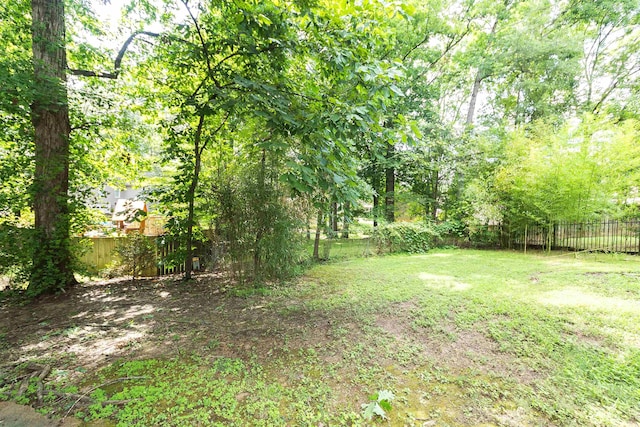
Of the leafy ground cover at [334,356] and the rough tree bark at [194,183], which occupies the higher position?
the rough tree bark at [194,183]

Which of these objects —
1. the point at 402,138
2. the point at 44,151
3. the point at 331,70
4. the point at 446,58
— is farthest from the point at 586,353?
the point at 446,58

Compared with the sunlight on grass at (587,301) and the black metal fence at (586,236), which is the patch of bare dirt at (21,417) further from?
the black metal fence at (586,236)

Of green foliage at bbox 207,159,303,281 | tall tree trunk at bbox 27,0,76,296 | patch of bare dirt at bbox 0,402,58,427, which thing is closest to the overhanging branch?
tall tree trunk at bbox 27,0,76,296

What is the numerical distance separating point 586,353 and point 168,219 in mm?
5777

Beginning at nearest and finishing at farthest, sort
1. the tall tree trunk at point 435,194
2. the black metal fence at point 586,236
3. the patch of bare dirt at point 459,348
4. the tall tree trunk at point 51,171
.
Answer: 1. the patch of bare dirt at point 459,348
2. the tall tree trunk at point 51,171
3. the black metal fence at point 586,236
4. the tall tree trunk at point 435,194

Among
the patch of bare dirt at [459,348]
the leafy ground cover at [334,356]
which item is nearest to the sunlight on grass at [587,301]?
the leafy ground cover at [334,356]

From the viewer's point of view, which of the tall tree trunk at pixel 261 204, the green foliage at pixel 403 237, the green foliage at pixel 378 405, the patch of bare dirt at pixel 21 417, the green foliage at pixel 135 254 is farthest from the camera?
the green foliage at pixel 403 237

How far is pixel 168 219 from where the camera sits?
16.0ft

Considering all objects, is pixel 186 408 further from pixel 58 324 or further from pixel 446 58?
pixel 446 58

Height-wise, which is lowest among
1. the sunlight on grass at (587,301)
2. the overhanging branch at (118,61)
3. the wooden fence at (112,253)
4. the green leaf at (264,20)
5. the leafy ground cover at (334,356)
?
the leafy ground cover at (334,356)

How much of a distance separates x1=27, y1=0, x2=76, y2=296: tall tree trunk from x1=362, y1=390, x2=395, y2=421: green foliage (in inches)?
180

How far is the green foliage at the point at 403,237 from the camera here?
343 inches

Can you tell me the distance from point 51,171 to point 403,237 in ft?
28.4

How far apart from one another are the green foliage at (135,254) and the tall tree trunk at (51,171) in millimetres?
903
